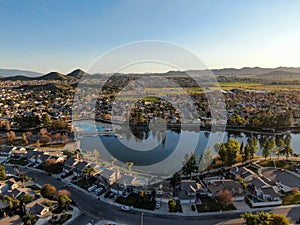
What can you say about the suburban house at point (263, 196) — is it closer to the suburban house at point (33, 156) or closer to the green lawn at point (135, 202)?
the green lawn at point (135, 202)

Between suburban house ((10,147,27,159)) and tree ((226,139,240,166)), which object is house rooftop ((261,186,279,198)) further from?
suburban house ((10,147,27,159))

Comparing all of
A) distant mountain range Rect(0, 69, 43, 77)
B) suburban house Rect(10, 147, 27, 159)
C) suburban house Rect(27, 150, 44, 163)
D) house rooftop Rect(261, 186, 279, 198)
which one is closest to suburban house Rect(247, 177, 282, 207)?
house rooftop Rect(261, 186, 279, 198)

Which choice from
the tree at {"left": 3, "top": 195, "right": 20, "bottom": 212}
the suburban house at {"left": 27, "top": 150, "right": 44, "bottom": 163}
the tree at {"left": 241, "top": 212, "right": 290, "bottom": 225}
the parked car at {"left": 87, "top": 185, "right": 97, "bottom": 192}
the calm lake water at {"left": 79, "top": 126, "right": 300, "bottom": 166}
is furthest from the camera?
the calm lake water at {"left": 79, "top": 126, "right": 300, "bottom": 166}

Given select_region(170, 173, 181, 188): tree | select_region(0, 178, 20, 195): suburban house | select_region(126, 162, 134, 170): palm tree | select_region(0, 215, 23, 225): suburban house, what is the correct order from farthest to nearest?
select_region(126, 162, 134, 170): palm tree, select_region(170, 173, 181, 188): tree, select_region(0, 178, 20, 195): suburban house, select_region(0, 215, 23, 225): suburban house

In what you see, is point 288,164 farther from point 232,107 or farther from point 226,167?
point 232,107

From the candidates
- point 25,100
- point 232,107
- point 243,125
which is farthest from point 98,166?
point 25,100
